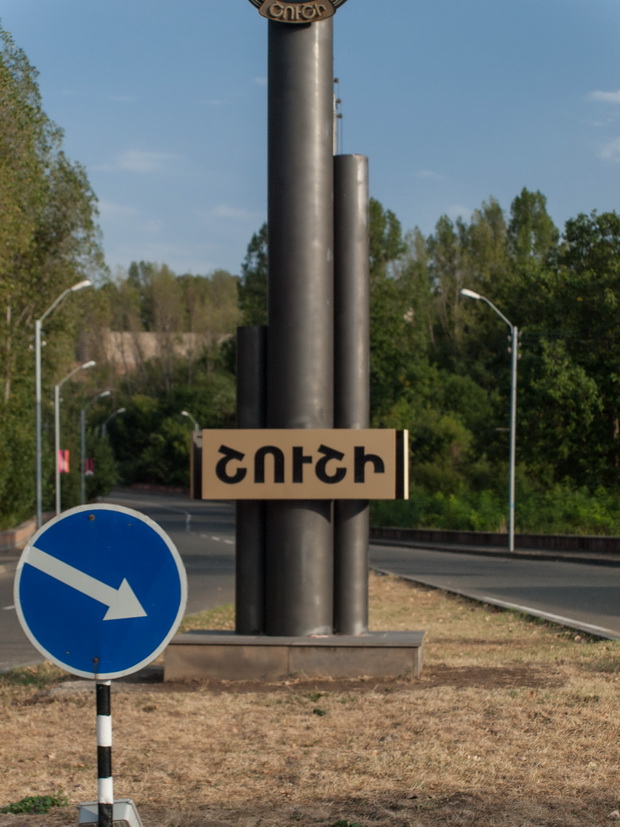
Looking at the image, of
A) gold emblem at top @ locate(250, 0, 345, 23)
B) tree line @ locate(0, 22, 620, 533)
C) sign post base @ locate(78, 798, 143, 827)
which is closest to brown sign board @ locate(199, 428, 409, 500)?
gold emblem at top @ locate(250, 0, 345, 23)

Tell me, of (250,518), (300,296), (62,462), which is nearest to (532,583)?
(250,518)

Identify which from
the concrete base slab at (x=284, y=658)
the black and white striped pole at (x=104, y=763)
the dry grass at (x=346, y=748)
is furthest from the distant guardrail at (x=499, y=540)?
the black and white striped pole at (x=104, y=763)

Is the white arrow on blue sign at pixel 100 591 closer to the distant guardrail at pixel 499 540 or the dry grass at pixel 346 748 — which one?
the dry grass at pixel 346 748

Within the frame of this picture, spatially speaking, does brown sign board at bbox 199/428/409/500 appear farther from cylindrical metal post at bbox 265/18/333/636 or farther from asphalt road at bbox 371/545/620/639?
asphalt road at bbox 371/545/620/639

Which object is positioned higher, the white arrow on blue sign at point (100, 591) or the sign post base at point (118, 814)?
the white arrow on blue sign at point (100, 591)

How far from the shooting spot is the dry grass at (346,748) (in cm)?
532

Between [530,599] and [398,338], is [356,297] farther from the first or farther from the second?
[398,338]

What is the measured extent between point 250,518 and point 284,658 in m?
1.29

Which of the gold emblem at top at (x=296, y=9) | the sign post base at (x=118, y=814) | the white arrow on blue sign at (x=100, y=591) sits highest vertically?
the gold emblem at top at (x=296, y=9)

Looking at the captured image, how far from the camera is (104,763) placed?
14.1ft

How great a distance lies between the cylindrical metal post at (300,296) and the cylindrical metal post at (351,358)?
0.19 m

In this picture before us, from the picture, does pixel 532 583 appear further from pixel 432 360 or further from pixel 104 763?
pixel 432 360

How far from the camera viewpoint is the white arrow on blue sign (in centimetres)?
416

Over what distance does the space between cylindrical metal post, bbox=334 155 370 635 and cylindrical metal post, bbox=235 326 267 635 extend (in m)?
0.65
